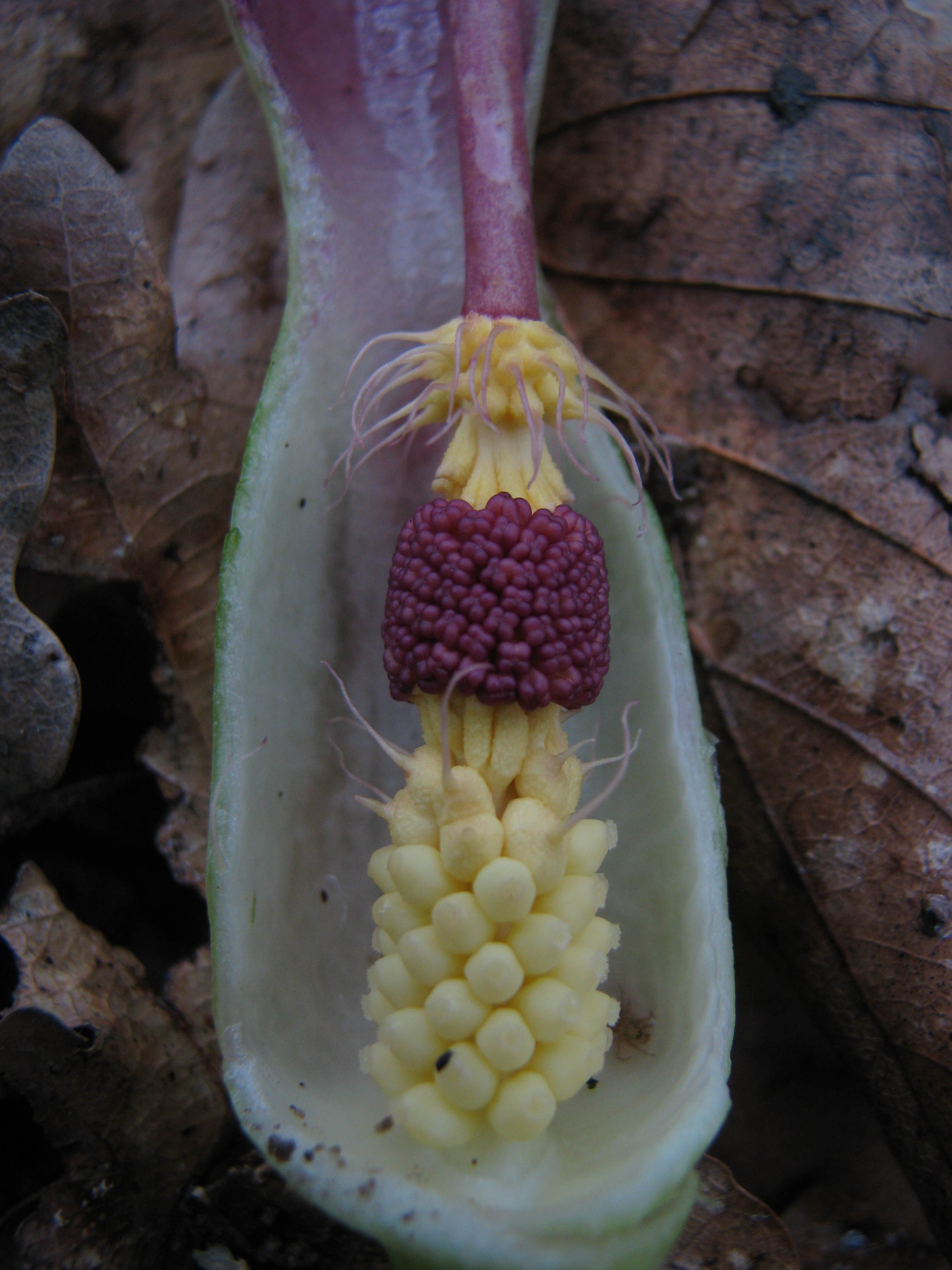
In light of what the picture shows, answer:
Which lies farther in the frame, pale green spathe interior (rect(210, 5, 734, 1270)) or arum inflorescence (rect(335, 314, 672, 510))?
arum inflorescence (rect(335, 314, 672, 510))

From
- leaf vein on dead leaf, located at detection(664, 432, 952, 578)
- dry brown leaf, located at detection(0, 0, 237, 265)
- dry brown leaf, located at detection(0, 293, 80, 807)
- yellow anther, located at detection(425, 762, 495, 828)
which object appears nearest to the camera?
yellow anther, located at detection(425, 762, 495, 828)

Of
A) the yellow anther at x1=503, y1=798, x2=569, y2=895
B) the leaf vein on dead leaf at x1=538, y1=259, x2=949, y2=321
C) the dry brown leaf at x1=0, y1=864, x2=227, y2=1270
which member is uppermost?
the leaf vein on dead leaf at x1=538, y1=259, x2=949, y2=321

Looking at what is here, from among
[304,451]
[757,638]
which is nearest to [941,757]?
[757,638]

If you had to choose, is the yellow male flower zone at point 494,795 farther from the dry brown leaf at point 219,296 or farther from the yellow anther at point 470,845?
the dry brown leaf at point 219,296

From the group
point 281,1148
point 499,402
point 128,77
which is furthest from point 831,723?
point 128,77

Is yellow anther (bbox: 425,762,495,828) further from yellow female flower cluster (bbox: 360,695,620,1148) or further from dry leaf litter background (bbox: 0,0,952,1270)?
dry leaf litter background (bbox: 0,0,952,1270)

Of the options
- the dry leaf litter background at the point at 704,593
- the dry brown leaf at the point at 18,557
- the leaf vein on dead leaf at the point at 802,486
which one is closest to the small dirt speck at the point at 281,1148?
the dry leaf litter background at the point at 704,593

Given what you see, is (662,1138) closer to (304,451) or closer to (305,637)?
(305,637)

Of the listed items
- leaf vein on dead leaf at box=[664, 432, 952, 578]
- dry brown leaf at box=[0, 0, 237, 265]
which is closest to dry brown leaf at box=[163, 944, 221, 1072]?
leaf vein on dead leaf at box=[664, 432, 952, 578]
